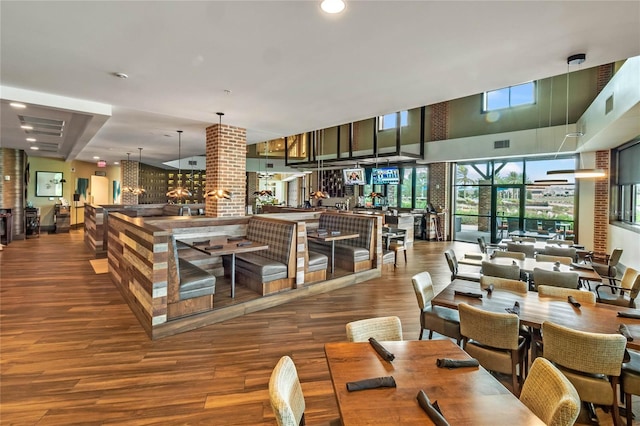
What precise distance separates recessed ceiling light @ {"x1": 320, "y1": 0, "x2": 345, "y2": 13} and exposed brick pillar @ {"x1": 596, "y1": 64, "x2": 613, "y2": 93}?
372 inches

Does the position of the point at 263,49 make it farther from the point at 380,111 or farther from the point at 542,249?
the point at 542,249

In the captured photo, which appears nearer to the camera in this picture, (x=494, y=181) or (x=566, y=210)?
(x=566, y=210)

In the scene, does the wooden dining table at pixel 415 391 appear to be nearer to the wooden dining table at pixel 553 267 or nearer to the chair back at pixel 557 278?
the chair back at pixel 557 278

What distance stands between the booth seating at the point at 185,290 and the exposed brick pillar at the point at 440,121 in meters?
10.6

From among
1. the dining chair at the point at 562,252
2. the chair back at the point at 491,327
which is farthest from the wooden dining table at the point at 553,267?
the chair back at the point at 491,327

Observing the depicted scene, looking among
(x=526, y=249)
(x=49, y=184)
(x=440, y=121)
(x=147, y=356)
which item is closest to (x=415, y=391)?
(x=147, y=356)

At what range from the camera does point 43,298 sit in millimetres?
4840

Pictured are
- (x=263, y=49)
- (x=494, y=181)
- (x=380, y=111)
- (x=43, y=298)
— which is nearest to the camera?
(x=263, y=49)

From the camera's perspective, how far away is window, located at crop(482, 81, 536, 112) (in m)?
9.85

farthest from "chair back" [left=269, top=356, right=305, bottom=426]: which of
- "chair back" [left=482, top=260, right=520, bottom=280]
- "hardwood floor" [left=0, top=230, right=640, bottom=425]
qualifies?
"chair back" [left=482, top=260, right=520, bottom=280]

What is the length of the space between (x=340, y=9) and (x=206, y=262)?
15.3ft

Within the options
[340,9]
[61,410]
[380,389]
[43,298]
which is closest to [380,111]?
[340,9]

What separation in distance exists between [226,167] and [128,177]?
8.70 meters

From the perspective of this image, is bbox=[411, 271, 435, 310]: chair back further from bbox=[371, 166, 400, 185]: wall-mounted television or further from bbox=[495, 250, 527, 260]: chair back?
bbox=[371, 166, 400, 185]: wall-mounted television
